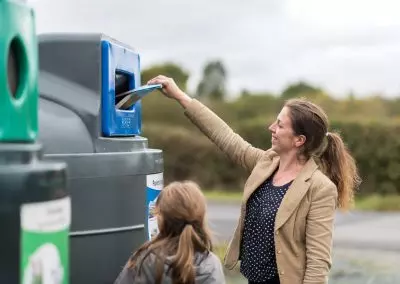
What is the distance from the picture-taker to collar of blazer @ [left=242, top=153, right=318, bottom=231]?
377 centimetres

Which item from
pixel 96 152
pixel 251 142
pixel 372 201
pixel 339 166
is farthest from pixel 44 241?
pixel 251 142

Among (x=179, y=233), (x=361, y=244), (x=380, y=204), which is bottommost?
(x=380, y=204)

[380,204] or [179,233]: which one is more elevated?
[179,233]

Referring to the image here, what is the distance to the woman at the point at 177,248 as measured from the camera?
10.5 feet

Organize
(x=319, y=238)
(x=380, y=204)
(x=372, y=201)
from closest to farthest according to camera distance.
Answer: (x=319, y=238) → (x=380, y=204) → (x=372, y=201)

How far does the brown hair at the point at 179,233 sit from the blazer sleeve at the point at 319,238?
66cm

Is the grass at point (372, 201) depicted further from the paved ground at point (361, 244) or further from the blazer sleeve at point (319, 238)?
the blazer sleeve at point (319, 238)

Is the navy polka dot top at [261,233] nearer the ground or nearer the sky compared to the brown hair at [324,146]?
nearer the ground

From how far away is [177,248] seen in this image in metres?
3.24

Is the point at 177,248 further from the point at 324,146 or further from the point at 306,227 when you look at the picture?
the point at 324,146

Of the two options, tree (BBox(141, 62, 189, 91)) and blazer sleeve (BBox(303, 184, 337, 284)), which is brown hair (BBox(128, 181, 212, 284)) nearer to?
blazer sleeve (BBox(303, 184, 337, 284))

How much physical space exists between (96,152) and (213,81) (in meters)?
31.4

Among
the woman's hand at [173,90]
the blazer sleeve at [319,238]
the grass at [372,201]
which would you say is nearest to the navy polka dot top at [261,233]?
the blazer sleeve at [319,238]

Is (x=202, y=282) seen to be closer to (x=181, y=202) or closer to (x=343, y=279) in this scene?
(x=181, y=202)
